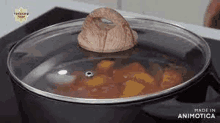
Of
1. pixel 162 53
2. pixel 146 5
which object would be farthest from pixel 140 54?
pixel 146 5

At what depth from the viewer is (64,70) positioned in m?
0.65

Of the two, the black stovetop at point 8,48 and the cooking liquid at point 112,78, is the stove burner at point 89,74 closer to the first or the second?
the cooking liquid at point 112,78

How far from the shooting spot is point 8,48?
94cm

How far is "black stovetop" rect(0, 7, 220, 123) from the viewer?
0.70 m

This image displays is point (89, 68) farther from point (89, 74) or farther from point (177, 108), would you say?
point (177, 108)

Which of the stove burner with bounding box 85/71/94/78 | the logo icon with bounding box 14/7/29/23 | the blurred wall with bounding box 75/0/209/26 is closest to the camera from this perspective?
the stove burner with bounding box 85/71/94/78

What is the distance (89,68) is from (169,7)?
955 mm

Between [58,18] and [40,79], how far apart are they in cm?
53

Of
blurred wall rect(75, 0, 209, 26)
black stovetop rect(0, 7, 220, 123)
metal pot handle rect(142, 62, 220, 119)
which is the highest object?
metal pot handle rect(142, 62, 220, 119)

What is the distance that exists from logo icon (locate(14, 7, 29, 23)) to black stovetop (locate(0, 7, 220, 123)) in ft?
0.09

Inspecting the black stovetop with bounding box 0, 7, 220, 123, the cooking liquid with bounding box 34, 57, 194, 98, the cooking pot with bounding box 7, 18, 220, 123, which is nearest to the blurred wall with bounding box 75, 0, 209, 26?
the black stovetop with bounding box 0, 7, 220, 123

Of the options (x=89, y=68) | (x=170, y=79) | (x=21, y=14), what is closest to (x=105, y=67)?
(x=89, y=68)

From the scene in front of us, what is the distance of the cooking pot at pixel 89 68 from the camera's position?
20.2 inches

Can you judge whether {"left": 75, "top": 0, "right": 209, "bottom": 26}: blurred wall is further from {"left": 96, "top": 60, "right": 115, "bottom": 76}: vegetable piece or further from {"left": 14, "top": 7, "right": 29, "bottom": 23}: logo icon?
{"left": 96, "top": 60, "right": 115, "bottom": 76}: vegetable piece
